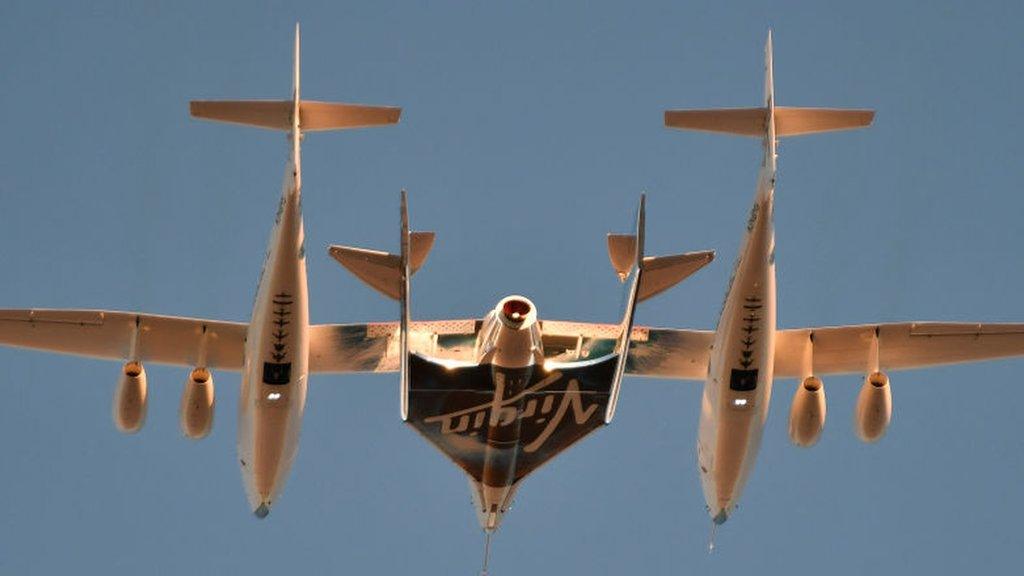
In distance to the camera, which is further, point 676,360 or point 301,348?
point 676,360

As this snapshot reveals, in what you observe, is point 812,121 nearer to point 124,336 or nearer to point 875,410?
point 875,410

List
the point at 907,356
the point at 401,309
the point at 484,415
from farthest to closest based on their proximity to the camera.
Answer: the point at 907,356 < the point at 484,415 < the point at 401,309

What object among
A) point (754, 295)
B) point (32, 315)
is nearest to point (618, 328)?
point (754, 295)

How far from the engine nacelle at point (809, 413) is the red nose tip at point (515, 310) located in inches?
233

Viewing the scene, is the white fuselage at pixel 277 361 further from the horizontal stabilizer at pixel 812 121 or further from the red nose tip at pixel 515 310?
the horizontal stabilizer at pixel 812 121

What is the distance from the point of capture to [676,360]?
42312 millimetres

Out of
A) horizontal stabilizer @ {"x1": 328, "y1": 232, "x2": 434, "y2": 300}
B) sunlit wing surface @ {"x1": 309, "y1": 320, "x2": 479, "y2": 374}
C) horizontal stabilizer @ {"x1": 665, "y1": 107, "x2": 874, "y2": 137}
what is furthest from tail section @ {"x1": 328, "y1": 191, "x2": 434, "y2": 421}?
horizontal stabilizer @ {"x1": 665, "y1": 107, "x2": 874, "y2": 137}

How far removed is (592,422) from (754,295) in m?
3.72

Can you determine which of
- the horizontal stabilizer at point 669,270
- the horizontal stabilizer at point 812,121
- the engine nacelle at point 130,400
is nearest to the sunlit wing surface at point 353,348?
the engine nacelle at point 130,400

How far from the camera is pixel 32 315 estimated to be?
39875 millimetres

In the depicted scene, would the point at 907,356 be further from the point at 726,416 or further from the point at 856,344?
the point at 726,416

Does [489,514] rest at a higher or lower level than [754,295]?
lower

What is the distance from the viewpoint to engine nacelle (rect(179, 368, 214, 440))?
39.5 m

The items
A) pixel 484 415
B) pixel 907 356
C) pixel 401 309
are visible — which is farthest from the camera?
pixel 907 356
